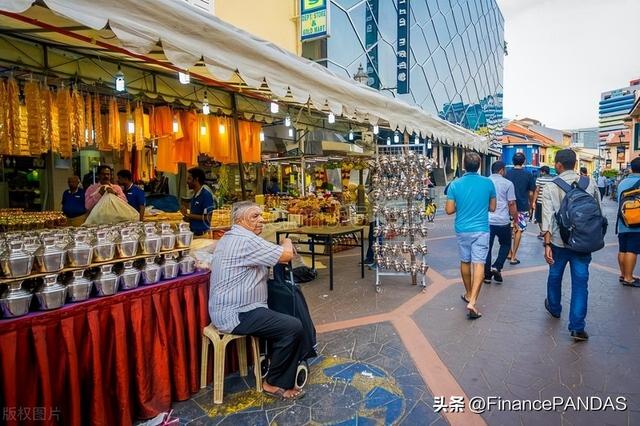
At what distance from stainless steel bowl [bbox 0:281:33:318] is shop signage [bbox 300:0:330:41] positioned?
8570mm

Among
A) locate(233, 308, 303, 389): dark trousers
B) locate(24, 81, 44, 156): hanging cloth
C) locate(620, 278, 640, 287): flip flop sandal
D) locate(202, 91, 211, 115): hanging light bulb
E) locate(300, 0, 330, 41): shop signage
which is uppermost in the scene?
locate(300, 0, 330, 41): shop signage

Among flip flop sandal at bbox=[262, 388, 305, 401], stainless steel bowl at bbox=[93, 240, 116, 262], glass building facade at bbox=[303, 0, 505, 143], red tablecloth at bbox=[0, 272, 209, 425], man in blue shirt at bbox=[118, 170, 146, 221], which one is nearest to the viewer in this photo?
red tablecloth at bbox=[0, 272, 209, 425]

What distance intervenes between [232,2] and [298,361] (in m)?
7.18

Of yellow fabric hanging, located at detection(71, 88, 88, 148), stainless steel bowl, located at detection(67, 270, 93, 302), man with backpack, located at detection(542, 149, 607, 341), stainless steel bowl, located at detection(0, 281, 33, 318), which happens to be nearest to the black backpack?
man with backpack, located at detection(542, 149, 607, 341)

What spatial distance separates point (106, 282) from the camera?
2564mm

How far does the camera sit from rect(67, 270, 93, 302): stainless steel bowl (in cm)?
242

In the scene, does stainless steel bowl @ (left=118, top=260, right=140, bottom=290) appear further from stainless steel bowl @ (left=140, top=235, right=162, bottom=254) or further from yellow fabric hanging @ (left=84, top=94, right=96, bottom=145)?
yellow fabric hanging @ (left=84, top=94, right=96, bottom=145)

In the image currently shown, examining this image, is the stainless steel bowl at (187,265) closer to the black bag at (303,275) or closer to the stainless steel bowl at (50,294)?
the stainless steel bowl at (50,294)

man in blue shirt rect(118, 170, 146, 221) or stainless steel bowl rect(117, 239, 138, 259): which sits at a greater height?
man in blue shirt rect(118, 170, 146, 221)

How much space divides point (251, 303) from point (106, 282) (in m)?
1.04

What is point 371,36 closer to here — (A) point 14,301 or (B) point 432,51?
(B) point 432,51

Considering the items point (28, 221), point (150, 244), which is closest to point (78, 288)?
point (150, 244)

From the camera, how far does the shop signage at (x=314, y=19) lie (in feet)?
29.5

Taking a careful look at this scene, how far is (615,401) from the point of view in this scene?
9.29 feet
